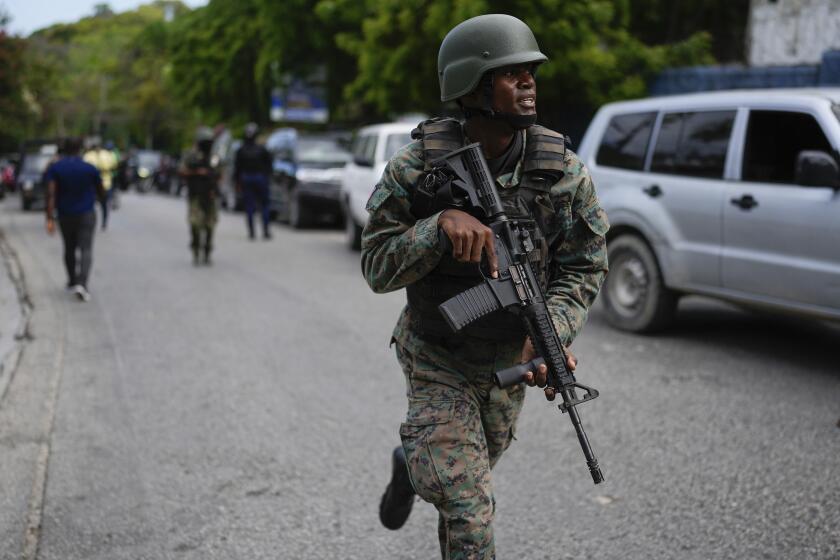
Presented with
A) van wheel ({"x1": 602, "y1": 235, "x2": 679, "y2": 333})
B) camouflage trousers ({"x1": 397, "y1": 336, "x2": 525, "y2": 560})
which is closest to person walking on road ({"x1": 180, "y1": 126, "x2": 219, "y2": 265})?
van wheel ({"x1": 602, "y1": 235, "x2": 679, "y2": 333})

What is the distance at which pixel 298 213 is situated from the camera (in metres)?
17.9

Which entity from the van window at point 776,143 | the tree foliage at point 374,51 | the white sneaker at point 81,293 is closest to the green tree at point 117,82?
the tree foliage at point 374,51

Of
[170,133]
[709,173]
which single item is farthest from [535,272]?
[170,133]

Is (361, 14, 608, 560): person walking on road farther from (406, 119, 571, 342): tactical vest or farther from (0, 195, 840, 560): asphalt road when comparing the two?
(0, 195, 840, 560): asphalt road

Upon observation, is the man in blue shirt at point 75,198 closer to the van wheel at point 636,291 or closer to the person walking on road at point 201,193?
the person walking on road at point 201,193

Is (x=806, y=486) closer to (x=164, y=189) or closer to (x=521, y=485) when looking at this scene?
(x=521, y=485)

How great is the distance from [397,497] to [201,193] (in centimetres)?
955

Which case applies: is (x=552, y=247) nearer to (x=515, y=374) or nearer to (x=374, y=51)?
(x=515, y=374)

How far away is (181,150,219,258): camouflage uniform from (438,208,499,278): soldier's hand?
32.9 ft

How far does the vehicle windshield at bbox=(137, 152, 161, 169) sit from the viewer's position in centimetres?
3998

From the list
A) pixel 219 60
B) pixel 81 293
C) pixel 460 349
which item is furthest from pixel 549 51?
pixel 219 60

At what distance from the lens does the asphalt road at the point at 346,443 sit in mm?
3822

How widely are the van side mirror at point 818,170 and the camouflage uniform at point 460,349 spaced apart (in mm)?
→ 3584

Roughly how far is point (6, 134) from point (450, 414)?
74.6 ft
